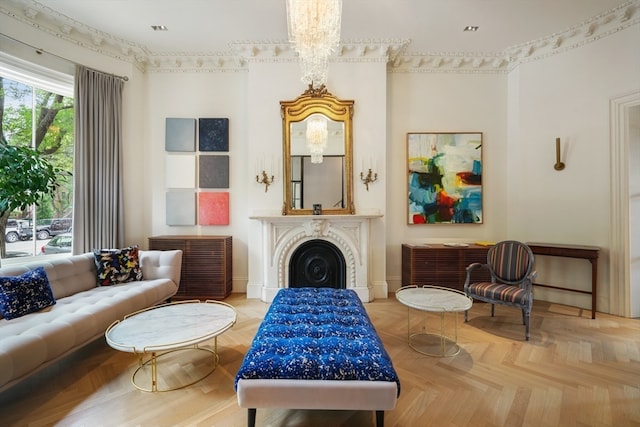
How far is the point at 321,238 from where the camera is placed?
12.7 ft

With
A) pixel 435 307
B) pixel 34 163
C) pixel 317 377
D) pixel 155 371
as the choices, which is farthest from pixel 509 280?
pixel 34 163

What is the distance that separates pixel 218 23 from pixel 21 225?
347cm

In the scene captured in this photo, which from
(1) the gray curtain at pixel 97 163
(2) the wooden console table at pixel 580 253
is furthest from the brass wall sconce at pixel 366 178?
(1) the gray curtain at pixel 97 163

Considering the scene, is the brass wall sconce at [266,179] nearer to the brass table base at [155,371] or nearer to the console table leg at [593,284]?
the brass table base at [155,371]

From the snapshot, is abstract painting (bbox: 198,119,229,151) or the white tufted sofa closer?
the white tufted sofa

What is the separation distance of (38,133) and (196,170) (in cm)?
184

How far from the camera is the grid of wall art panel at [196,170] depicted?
14.0ft

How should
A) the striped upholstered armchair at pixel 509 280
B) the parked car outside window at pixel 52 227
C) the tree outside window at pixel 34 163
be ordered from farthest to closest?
1. the parked car outside window at pixel 52 227
2. the striped upholstered armchair at pixel 509 280
3. the tree outside window at pixel 34 163

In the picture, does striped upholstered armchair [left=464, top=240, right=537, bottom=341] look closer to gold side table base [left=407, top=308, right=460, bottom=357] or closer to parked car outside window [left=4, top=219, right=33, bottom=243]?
gold side table base [left=407, top=308, right=460, bottom=357]

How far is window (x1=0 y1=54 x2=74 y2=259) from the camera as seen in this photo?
3139 mm

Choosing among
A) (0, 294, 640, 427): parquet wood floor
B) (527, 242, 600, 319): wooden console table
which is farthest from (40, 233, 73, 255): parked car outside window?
(527, 242, 600, 319): wooden console table

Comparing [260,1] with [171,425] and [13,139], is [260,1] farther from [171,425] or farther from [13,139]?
[171,425]

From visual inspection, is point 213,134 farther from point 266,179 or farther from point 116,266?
point 116,266

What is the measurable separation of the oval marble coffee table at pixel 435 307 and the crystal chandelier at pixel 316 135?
2235mm
